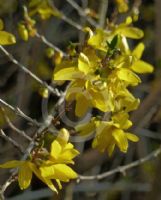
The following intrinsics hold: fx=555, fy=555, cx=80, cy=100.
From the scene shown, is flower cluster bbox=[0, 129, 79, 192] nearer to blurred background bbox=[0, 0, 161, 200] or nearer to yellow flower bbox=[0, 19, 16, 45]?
yellow flower bbox=[0, 19, 16, 45]

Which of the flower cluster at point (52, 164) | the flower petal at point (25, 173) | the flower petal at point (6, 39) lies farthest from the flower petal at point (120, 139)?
the flower petal at point (6, 39)

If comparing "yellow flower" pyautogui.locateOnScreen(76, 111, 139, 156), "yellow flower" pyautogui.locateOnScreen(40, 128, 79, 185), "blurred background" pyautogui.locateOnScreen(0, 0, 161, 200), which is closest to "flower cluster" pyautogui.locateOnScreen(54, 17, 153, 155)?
"yellow flower" pyautogui.locateOnScreen(76, 111, 139, 156)

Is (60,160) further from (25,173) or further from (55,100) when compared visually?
(55,100)

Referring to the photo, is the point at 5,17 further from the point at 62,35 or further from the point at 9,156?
the point at 9,156

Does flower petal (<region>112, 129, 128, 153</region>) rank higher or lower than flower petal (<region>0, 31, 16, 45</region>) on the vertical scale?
lower

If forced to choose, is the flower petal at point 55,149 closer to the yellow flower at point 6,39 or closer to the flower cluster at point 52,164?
the flower cluster at point 52,164

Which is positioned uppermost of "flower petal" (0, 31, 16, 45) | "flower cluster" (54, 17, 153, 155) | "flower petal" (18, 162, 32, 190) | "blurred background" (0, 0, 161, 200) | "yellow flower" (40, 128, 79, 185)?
"flower petal" (0, 31, 16, 45)

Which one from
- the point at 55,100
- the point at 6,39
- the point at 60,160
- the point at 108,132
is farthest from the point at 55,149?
the point at 55,100
